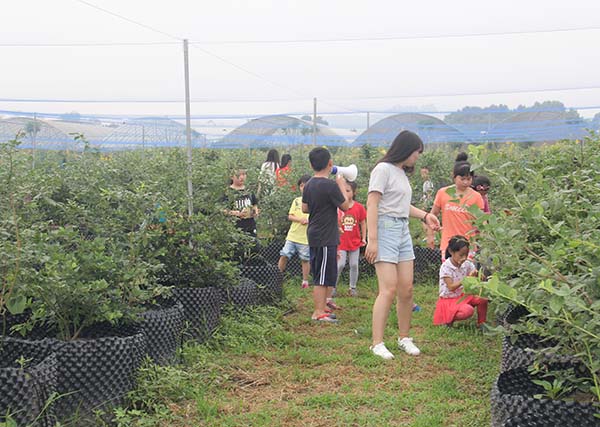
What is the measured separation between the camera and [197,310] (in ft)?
16.2

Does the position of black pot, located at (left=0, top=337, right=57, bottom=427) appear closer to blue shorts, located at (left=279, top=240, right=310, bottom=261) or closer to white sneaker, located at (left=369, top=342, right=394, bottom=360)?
white sneaker, located at (left=369, top=342, right=394, bottom=360)

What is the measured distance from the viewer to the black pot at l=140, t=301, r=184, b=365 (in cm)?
410

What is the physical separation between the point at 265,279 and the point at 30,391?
10.9ft

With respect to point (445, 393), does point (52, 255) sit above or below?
above

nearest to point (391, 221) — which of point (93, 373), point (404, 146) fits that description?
point (404, 146)

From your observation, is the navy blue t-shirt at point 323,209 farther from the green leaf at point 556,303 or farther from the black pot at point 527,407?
the green leaf at point 556,303

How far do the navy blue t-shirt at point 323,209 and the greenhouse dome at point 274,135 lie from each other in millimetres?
12160

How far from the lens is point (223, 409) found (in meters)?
3.92

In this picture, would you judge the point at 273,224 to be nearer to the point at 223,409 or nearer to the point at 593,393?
the point at 223,409

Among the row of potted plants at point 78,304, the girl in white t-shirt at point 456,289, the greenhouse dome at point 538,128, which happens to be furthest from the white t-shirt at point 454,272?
the greenhouse dome at point 538,128

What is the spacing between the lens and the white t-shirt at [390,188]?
4781 millimetres

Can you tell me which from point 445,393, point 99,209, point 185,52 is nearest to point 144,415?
point 99,209

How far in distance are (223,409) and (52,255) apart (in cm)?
133

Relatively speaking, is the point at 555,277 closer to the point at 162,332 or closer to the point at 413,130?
the point at 162,332
